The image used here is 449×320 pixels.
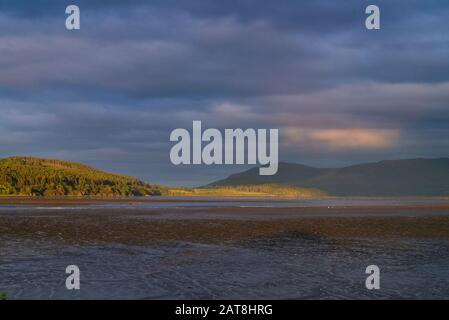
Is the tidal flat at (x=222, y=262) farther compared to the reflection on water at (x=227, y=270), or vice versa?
the tidal flat at (x=222, y=262)

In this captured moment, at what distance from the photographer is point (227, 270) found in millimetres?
24109

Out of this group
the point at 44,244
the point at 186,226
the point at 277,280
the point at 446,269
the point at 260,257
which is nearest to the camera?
the point at 277,280

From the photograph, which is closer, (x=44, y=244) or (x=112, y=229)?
(x=44, y=244)

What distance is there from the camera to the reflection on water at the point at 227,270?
19.2 meters

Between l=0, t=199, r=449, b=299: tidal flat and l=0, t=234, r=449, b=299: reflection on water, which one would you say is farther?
l=0, t=199, r=449, b=299: tidal flat

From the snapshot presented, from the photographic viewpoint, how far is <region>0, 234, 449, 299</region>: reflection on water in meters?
19.2

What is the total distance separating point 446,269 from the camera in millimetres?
24594

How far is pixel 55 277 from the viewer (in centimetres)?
2189

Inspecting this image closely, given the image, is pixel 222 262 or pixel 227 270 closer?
pixel 227 270
